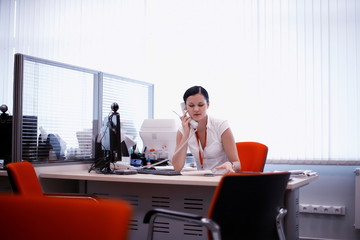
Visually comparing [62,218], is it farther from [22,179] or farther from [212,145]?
[212,145]

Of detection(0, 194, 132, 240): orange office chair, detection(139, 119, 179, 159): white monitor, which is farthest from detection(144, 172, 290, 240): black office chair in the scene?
detection(139, 119, 179, 159): white monitor

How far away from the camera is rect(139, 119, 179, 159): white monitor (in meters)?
3.62

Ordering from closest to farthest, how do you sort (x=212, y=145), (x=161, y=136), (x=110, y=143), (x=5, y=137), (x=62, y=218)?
(x=62, y=218) → (x=110, y=143) → (x=212, y=145) → (x=5, y=137) → (x=161, y=136)

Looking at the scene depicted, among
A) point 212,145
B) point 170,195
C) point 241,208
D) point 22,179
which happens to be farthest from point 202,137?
point 241,208

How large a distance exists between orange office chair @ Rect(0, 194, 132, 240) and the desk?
145 cm

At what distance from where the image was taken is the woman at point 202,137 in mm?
3092

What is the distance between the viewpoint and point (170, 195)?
267cm

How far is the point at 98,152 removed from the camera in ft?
10.7

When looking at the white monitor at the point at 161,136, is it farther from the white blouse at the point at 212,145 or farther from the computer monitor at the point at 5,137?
the computer monitor at the point at 5,137

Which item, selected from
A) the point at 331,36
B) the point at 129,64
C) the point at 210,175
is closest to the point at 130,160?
the point at 210,175

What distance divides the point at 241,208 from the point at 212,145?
148cm

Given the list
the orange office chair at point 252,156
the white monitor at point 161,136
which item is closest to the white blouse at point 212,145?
the orange office chair at point 252,156

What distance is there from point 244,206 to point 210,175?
3.18 ft

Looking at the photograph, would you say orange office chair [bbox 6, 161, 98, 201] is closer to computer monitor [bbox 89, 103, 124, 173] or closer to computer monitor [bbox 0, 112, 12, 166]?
computer monitor [bbox 89, 103, 124, 173]
